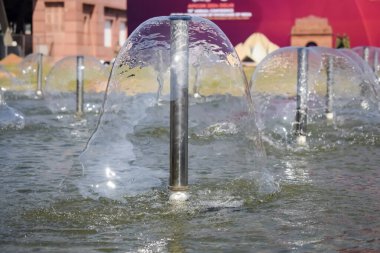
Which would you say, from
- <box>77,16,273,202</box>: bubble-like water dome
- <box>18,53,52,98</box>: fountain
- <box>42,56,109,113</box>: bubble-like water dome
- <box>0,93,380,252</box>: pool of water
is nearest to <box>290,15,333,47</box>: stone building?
<box>18,53,52,98</box>: fountain

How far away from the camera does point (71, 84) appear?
18.7 metres

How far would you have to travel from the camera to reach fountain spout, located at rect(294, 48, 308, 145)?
10.4m

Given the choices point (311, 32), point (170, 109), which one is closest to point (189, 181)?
point (170, 109)

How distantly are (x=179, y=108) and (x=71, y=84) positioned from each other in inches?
515

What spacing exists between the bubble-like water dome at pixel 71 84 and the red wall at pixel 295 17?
18358 millimetres

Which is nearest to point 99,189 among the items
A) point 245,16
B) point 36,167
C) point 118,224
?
point 118,224

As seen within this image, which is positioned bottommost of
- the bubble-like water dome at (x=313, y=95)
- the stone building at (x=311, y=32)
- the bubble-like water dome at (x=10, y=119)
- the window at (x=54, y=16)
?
the bubble-like water dome at (x=10, y=119)

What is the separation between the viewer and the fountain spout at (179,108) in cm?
599

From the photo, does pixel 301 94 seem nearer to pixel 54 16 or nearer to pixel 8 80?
pixel 8 80

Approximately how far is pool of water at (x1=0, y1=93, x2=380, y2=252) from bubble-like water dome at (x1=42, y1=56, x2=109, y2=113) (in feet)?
21.8

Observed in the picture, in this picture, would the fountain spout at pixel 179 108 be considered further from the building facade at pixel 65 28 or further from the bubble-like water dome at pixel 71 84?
the building facade at pixel 65 28

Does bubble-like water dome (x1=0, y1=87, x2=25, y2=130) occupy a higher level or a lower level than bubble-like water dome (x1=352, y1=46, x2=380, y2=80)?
lower

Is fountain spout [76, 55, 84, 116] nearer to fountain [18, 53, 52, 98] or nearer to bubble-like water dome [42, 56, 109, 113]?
bubble-like water dome [42, 56, 109, 113]

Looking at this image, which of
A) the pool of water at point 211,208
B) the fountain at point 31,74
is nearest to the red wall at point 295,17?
the fountain at point 31,74
